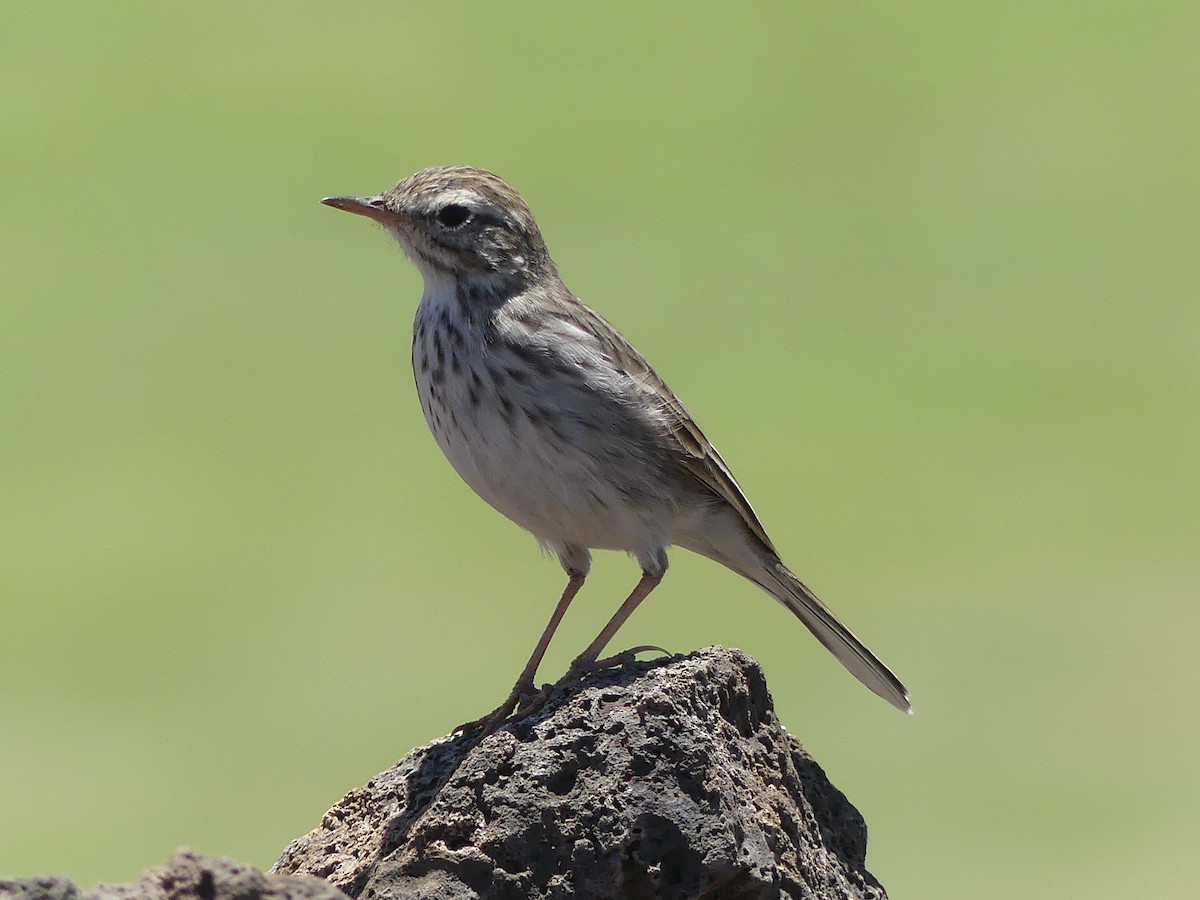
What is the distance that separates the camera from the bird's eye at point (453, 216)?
6.97 metres

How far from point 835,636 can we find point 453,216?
2457 mm

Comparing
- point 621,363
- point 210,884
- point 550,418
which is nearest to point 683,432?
point 621,363

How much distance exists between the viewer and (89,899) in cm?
362

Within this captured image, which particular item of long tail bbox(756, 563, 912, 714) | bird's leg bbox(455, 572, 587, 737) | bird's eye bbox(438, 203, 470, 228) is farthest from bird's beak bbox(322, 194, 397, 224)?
long tail bbox(756, 563, 912, 714)

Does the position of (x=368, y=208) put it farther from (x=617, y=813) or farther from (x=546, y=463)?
(x=617, y=813)

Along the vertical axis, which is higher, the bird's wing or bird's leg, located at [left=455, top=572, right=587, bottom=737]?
the bird's wing

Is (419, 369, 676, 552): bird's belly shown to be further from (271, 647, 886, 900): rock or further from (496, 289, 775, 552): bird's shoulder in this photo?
(271, 647, 886, 900): rock

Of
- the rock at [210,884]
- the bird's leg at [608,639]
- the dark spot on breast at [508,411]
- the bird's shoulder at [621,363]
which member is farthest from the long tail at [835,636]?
the rock at [210,884]

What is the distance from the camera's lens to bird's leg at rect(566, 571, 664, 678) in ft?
19.2

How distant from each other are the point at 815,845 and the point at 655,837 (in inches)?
35.6

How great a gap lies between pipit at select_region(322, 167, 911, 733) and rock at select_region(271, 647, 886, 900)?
2.86 ft

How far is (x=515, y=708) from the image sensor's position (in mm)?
6020

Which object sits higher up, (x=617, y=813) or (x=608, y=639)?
(x=608, y=639)

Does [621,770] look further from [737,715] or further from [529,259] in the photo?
[529,259]
